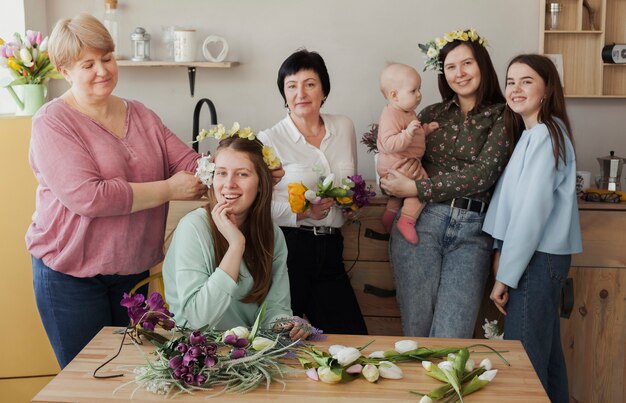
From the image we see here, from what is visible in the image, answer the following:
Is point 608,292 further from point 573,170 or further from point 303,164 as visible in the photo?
point 303,164

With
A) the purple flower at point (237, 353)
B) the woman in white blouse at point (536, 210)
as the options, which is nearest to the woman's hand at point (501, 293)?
the woman in white blouse at point (536, 210)

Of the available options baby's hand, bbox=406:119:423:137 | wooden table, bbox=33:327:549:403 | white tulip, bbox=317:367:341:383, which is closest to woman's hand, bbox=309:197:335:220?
baby's hand, bbox=406:119:423:137

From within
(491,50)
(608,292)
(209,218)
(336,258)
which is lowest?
(608,292)

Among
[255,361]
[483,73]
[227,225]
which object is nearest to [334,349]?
[255,361]

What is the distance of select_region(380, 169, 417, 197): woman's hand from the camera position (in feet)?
10.1

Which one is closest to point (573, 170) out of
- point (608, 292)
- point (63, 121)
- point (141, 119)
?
point (608, 292)

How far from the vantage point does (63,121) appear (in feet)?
8.31

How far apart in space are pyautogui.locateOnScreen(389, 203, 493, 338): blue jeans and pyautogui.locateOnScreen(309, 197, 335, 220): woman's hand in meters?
0.33

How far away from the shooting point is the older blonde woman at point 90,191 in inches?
98.7

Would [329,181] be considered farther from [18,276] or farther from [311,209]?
[18,276]

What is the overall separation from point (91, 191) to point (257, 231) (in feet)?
1.67

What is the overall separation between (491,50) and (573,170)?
1190 millimetres

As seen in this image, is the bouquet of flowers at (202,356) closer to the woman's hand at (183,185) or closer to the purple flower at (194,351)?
the purple flower at (194,351)

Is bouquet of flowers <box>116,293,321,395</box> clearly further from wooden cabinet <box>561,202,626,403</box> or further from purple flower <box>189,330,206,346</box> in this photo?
wooden cabinet <box>561,202,626,403</box>
